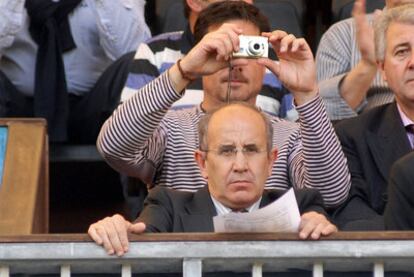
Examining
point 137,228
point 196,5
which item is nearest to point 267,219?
point 137,228

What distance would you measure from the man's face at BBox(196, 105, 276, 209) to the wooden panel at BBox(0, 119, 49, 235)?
1.69 ft

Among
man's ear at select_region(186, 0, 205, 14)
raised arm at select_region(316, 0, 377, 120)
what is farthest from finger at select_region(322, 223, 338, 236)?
man's ear at select_region(186, 0, 205, 14)

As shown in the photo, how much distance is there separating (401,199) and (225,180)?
0.46 meters

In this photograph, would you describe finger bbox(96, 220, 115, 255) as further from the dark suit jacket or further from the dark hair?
the dark hair

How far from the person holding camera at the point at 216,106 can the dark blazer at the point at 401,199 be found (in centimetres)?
34

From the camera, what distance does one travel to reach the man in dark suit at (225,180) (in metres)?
4.15

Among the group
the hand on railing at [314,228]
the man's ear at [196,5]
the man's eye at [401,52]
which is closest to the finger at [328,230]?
the hand on railing at [314,228]

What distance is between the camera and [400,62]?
15.9ft

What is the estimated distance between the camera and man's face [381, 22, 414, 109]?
4.79 meters

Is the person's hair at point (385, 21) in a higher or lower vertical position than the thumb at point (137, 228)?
higher

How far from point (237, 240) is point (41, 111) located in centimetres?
225

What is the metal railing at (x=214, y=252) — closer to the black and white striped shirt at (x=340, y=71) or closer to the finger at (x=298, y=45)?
the finger at (x=298, y=45)

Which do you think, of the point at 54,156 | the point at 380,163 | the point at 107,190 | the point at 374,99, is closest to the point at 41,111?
the point at 54,156

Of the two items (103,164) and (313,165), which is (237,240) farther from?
(103,164)
